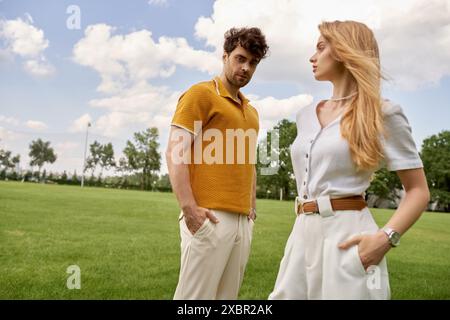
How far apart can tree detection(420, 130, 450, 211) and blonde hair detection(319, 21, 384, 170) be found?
6008 centimetres

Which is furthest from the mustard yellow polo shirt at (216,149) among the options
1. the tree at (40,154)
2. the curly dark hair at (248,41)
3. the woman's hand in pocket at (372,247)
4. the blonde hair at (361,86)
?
the tree at (40,154)

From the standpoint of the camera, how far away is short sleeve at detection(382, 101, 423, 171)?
1801 millimetres

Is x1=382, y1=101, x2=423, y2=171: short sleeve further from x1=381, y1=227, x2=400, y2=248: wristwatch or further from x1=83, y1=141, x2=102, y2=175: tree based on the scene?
x1=83, y1=141, x2=102, y2=175: tree

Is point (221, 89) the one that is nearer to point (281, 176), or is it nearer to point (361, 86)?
point (361, 86)

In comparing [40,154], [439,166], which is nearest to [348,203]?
[439,166]

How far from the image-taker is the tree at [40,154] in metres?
102

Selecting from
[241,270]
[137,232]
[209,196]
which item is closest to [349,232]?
[209,196]

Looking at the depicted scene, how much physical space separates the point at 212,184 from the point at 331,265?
4.30 ft

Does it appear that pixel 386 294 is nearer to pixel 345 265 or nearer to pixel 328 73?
pixel 345 265

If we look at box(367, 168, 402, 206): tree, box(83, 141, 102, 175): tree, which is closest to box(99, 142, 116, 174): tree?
box(83, 141, 102, 175): tree

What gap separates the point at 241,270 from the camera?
10.7 feet

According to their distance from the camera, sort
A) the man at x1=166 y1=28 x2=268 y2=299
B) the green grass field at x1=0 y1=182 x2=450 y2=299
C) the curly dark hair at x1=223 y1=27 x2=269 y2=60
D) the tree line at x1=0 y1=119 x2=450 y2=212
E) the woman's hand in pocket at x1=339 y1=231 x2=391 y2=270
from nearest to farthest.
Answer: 1. the woman's hand in pocket at x1=339 y1=231 x2=391 y2=270
2. the man at x1=166 y1=28 x2=268 y2=299
3. the curly dark hair at x1=223 y1=27 x2=269 y2=60
4. the green grass field at x1=0 y1=182 x2=450 y2=299
5. the tree line at x1=0 y1=119 x2=450 y2=212

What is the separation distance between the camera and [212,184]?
298cm

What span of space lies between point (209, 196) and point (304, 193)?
1.11m
